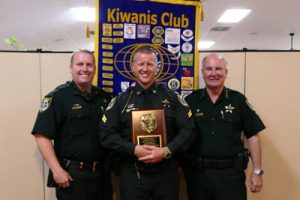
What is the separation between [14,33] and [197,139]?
7539mm

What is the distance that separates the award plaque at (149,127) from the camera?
6.32ft

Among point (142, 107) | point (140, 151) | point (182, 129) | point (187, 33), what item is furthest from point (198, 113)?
point (187, 33)

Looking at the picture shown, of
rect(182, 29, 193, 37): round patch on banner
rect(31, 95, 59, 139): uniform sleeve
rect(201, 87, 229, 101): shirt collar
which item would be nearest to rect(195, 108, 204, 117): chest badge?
rect(201, 87, 229, 101): shirt collar

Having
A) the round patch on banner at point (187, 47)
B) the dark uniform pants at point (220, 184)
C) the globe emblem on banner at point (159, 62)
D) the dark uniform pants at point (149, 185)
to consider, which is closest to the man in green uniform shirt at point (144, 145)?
the dark uniform pants at point (149, 185)

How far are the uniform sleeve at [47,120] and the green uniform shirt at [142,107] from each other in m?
0.32

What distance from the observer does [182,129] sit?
197cm

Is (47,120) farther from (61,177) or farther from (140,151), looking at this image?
(140,151)

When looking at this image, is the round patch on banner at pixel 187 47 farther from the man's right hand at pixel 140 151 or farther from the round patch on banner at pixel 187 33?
the man's right hand at pixel 140 151

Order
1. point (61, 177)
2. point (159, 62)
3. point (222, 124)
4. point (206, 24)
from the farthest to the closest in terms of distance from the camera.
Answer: point (206, 24) → point (159, 62) → point (222, 124) → point (61, 177)

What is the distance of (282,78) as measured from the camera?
2629 millimetres

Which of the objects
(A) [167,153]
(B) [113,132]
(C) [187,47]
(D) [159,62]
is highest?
(C) [187,47]

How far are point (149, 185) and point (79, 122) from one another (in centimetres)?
62

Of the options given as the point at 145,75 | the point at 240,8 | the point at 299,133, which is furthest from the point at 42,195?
the point at 240,8

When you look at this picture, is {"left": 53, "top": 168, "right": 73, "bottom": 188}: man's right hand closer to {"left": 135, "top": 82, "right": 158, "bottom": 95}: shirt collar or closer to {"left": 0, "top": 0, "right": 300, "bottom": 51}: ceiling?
{"left": 135, "top": 82, "right": 158, "bottom": 95}: shirt collar
